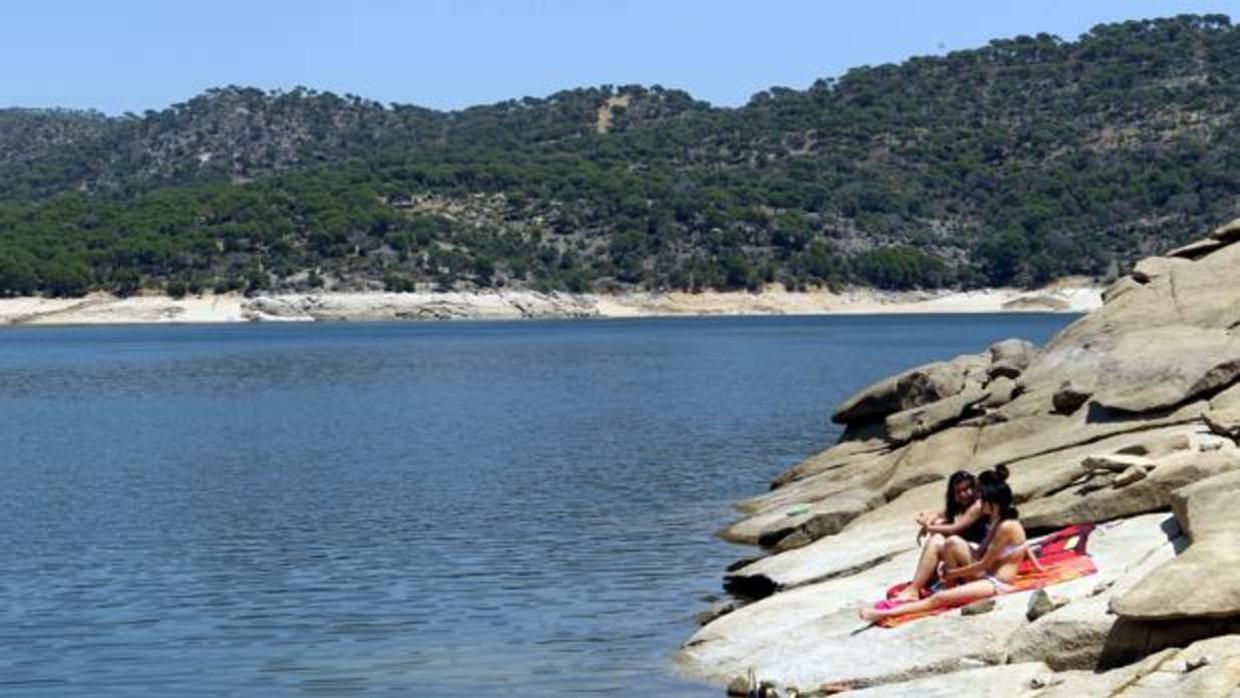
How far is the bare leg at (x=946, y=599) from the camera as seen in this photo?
901 inches

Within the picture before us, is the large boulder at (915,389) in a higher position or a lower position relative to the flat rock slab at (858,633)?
higher

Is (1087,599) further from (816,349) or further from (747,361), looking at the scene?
(816,349)

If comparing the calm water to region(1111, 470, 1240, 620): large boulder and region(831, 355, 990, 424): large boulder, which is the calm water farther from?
region(1111, 470, 1240, 620): large boulder

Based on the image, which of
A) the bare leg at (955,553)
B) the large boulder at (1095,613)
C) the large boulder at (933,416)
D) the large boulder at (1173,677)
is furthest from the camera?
the large boulder at (933,416)

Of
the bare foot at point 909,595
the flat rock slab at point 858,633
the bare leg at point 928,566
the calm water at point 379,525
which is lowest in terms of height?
the calm water at point 379,525

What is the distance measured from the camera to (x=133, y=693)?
25453 mm

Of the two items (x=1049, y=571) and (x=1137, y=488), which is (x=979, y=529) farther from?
(x=1137, y=488)

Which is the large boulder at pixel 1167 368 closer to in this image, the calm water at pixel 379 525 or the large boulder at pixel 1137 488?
the large boulder at pixel 1137 488

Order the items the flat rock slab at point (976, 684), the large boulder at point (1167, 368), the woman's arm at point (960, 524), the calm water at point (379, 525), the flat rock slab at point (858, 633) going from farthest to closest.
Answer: the large boulder at point (1167, 368) → the calm water at point (379, 525) → the woman's arm at point (960, 524) → the flat rock slab at point (858, 633) → the flat rock slab at point (976, 684)

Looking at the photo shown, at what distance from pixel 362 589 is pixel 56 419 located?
4989 cm

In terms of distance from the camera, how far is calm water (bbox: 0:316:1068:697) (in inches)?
1067

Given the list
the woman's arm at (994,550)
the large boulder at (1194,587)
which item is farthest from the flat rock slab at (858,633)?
the large boulder at (1194,587)

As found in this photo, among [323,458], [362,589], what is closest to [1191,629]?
[362,589]

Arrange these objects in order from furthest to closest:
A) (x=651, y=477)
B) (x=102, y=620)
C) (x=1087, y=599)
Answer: (x=651, y=477), (x=102, y=620), (x=1087, y=599)
